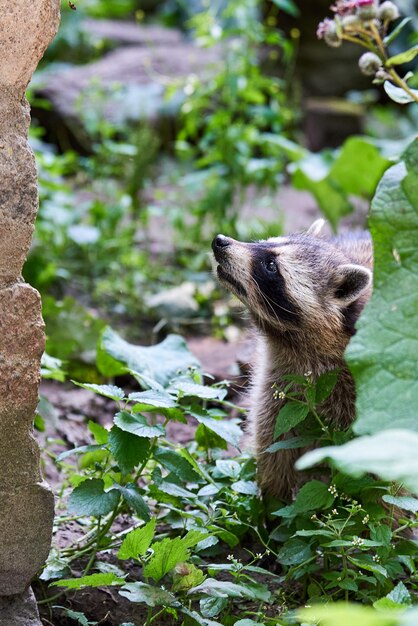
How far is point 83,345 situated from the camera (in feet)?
17.6

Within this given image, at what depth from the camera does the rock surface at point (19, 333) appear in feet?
8.45

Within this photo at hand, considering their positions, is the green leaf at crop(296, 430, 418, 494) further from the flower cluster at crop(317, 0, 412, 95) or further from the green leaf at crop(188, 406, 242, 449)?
the green leaf at crop(188, 406, 242, 449)

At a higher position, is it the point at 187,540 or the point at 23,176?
the point at 23,176

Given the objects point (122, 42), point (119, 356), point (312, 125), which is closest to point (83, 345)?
point (119, 356)

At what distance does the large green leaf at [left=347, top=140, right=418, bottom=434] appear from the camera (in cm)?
220

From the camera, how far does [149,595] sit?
279cm

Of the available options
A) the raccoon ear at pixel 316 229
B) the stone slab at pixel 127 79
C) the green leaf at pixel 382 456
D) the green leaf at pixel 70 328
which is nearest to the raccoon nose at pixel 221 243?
the raccoon ear at pixel 316 229

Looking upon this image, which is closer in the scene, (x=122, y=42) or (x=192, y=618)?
(x=192, y=618)

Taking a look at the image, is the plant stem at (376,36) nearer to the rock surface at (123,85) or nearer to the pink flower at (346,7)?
the pink flower at (346,7)

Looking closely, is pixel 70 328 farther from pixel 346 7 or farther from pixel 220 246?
pixel 346 7

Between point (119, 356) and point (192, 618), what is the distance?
1314 mm

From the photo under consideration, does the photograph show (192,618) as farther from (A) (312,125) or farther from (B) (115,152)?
(A) (312,125)

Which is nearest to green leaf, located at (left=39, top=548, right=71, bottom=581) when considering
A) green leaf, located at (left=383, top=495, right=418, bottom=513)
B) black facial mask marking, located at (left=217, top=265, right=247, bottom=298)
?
green leaf, located at (left=383, top=495, right=418, bottom=513)

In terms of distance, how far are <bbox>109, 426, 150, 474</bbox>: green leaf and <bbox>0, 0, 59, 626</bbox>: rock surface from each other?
1.18 feet
